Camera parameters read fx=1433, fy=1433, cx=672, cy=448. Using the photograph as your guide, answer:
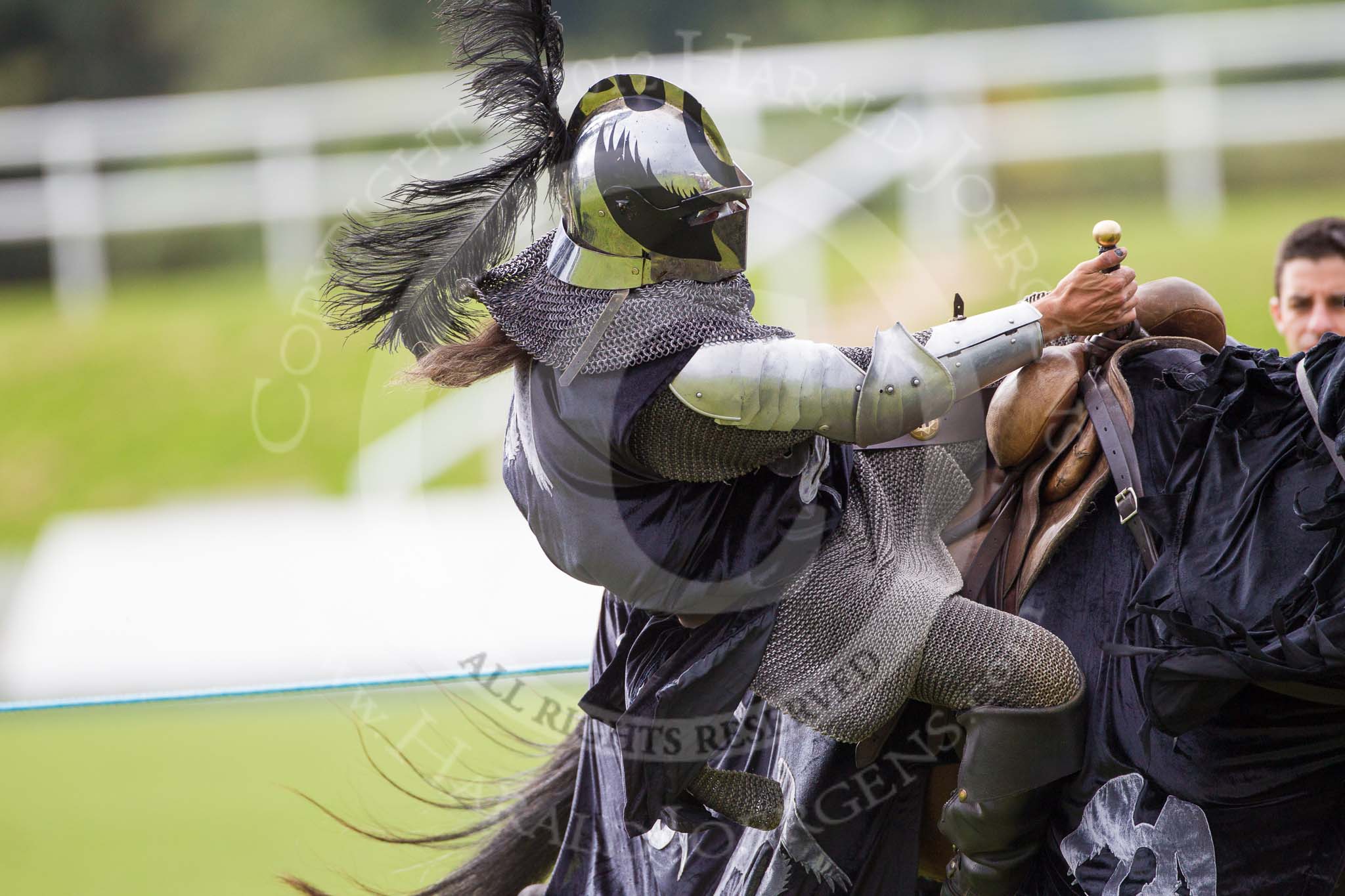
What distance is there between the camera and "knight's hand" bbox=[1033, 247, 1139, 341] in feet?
6.74

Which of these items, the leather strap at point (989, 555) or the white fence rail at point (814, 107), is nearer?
the leather strap at point (989, 555)

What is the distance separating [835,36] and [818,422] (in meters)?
10.2

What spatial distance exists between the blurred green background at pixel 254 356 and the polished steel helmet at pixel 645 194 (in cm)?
148

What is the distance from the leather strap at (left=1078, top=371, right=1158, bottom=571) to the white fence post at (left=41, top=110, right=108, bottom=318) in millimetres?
8362

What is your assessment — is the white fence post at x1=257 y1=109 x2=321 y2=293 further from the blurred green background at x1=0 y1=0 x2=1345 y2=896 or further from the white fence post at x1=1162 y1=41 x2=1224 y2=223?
the white fence post at x1=1162 y1=41 x2=1224 y2=223

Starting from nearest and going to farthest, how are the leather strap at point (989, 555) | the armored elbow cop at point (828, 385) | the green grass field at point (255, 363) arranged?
the armored elbow cop at point (828, 385), the leather strap at point (989, 555), the green grass field at point (255, 363)

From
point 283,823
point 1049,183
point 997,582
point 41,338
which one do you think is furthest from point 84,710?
point 1049,183

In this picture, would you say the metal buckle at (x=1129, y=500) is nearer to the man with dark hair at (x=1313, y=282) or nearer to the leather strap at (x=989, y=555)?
the leather strap at (x=989, y=555)

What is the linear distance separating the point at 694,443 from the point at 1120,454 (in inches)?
23.6

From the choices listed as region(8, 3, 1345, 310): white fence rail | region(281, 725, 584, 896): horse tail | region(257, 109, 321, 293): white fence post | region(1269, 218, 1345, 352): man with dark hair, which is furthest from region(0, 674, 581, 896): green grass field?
region(257, 109, 321, 293): white fence post

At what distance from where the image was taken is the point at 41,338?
33.3 feet

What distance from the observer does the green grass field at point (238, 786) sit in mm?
3404

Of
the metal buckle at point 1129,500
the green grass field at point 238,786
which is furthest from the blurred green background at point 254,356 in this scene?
the metal buckle at point 1129,500

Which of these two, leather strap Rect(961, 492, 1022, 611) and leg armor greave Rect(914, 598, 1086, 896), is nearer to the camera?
leg armor greave Rect(914, 598, 1086, 896)
